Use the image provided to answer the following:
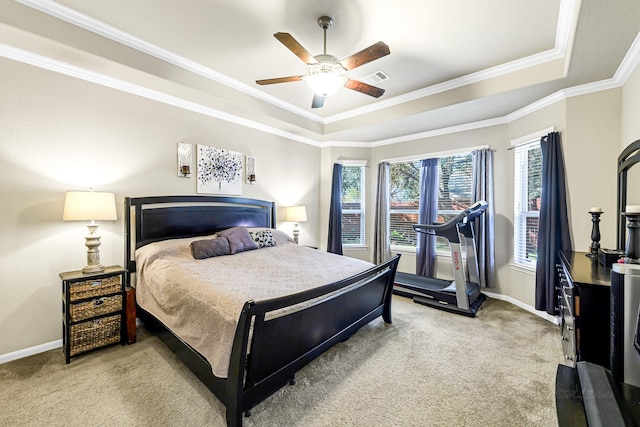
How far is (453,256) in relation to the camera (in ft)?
11.5

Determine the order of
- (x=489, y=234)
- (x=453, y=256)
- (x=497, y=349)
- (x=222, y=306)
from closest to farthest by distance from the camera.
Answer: (x=222, y=306), (x=497, y=349), (x=453, y=256), (x=489, y=234)

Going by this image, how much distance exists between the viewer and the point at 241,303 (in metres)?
1.75

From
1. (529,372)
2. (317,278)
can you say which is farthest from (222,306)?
(529,372)

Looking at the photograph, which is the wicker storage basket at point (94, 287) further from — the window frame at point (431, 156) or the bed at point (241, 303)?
the window frame at point (431, 156)

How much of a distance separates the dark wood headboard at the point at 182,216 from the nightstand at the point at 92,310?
0.46 metres

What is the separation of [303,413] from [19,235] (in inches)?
115

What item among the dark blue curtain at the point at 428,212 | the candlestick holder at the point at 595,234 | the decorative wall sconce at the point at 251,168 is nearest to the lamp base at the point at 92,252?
the decorative wall sconce at the point at 251,168

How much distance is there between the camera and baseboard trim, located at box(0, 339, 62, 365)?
2.37 meters

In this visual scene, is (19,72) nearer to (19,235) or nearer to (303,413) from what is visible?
(19,235)

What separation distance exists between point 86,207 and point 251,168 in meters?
2.18

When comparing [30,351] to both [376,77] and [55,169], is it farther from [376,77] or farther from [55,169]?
[376,77]

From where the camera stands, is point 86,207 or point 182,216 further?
point 182,216

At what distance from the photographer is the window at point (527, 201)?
3.58 metres

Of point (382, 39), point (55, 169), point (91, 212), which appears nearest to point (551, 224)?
point (382, 39)
